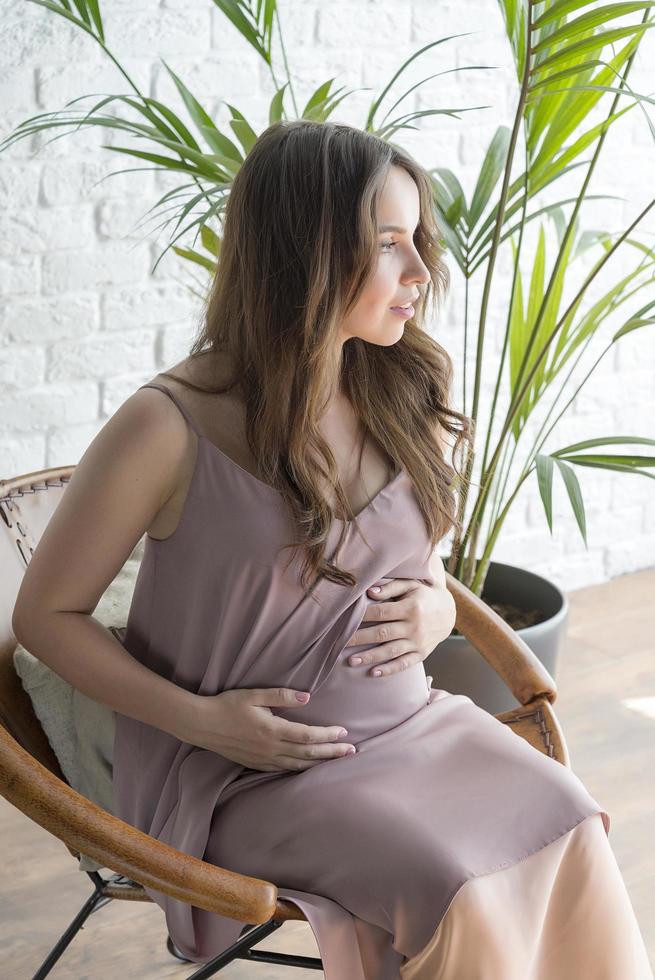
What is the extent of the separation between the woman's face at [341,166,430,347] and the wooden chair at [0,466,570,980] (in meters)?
0.52

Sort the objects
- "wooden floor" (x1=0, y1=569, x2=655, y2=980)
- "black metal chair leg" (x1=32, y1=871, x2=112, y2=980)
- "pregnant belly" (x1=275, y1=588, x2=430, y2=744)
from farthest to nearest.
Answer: "wooden floor" (x1=0, y1=569, x2=655, y2=980)
"black metal chair leg" (x1=32, y1=871, x2=112, y2=980)
"pregnant belly" (x1=275, y1=588, x2=430, y2=744)

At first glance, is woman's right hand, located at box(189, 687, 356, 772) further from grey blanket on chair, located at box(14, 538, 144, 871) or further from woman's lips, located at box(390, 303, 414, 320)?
woman's lips, located at box(390, 303, 414, 320)

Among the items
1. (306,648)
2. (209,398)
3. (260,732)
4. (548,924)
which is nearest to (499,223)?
(209,398)

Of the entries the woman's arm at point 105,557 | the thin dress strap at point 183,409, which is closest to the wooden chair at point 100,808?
the woman's arm at point 105,557

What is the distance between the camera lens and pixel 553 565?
3.43 meters

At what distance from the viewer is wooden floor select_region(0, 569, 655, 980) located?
1.89 metres

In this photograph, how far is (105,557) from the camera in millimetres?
1322

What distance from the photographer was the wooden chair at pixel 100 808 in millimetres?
1168

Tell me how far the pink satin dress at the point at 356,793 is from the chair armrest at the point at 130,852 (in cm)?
10

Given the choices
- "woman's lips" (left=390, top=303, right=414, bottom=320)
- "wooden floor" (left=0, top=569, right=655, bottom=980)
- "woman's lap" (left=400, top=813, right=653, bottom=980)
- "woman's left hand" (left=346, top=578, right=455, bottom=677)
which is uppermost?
"woman's lips" (left=390, top=303, right=414, bottom=320)

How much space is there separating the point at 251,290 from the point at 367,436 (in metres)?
0.27

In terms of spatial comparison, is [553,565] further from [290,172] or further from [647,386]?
[290,172]

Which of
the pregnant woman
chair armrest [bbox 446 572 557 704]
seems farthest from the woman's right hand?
chair armrest [bbox 446 572 557 704]

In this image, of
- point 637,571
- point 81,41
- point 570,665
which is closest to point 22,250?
point 81,41
